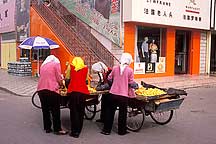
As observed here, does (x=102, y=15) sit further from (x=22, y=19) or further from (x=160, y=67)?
(x=22, y=19)

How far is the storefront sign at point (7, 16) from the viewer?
26.4 meters

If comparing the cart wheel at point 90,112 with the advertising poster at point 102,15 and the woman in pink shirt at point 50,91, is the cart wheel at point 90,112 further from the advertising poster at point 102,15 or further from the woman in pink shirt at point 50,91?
the advertising poster at point 102,15

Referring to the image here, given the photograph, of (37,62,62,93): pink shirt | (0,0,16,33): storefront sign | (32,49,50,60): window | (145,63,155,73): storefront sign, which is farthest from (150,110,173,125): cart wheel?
(0,0,16,33): storefront sign

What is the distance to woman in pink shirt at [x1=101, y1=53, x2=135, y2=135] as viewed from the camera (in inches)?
283

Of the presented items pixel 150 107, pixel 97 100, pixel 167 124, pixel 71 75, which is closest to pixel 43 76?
pixel 71 75

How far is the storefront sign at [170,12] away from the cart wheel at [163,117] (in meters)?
8.34

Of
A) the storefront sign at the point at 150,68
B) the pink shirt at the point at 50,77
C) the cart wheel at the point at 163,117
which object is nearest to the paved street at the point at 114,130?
the cart wheel at the point at 163,117

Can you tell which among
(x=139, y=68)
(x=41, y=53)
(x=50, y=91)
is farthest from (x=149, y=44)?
(x=50, y=91)

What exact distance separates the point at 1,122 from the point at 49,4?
49.3ft

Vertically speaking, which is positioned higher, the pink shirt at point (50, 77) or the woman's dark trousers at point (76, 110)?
the pink shirt at point (50, 77)

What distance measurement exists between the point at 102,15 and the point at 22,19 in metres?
8.07

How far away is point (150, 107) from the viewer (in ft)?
24.8

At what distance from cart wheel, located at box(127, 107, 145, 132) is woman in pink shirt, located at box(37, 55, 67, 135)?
1556 millimetres

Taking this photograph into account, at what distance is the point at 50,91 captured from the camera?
710 cm
